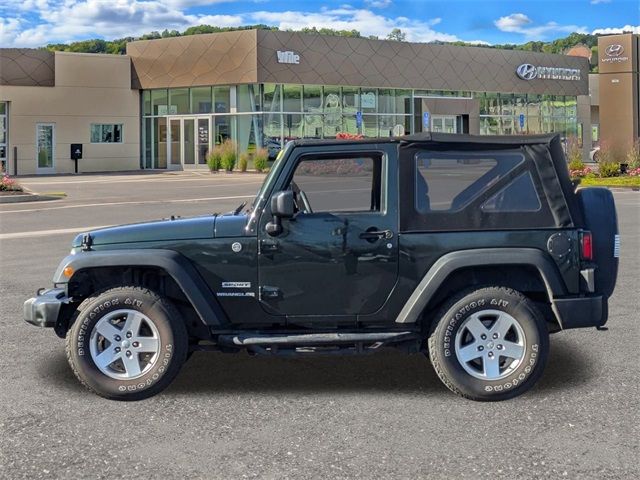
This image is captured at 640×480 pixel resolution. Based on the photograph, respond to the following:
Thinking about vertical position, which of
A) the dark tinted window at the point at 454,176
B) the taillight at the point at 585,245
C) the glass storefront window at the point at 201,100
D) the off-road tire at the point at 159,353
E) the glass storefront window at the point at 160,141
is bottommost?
the off-road tire at the point at 159,353

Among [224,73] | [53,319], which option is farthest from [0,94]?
[53,319]

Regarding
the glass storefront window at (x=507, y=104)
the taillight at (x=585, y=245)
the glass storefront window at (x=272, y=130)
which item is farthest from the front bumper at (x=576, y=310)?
the glass storefront window at (x=507, y=104)

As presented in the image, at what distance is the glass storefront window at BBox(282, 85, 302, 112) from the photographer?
4425cm

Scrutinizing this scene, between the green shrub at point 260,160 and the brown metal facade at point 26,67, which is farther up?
the brown metal facade at point 26,67

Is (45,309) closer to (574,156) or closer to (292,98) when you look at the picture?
(574,156)

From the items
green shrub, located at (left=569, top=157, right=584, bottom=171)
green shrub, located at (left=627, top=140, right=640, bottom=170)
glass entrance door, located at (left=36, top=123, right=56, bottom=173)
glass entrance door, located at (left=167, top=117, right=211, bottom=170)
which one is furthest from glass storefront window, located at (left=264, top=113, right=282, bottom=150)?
green shrub, located at (left=627, top=140, right=640, bottom=170)

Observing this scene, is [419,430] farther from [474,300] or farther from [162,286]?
[162,286]

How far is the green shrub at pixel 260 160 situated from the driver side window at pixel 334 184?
35.7 metres

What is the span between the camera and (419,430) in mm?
4863

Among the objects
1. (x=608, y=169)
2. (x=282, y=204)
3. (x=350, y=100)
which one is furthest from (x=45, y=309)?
(x=350, y=100)

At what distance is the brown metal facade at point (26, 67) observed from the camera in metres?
42.2

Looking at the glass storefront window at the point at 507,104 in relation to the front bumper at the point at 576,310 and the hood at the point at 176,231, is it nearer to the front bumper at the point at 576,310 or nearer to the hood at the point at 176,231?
the front bumper at the point at 576,310

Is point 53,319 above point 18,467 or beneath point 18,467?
above

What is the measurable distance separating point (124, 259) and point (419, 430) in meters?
2.19
